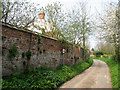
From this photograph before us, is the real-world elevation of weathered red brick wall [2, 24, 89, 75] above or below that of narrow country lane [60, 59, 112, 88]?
above

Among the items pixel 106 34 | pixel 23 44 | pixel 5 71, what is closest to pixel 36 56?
pixel 23 44

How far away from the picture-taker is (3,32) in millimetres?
6328

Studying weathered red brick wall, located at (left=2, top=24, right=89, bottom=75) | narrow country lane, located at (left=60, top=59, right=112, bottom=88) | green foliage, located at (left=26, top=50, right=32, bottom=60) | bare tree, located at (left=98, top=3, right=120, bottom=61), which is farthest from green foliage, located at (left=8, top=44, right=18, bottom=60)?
bare tree, located at (left=98, top=3, right=120, bottom=61)

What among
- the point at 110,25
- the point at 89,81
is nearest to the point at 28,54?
the point at 89,81

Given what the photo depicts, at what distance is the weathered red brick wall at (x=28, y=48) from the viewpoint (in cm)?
644

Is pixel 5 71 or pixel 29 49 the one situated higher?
pixel 29 49

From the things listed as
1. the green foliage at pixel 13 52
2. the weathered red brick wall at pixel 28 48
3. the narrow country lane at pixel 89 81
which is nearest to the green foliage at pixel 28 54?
the weathered red brick wall at pixel 28 48

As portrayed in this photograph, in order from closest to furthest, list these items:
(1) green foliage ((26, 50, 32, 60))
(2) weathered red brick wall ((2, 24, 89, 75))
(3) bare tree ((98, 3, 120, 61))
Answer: (2) weathered red brick wall ((2, 24, 89, 75)) → (1) green foliage ((26, 50, 32, 60)) → (3) bare tree ((98, 3, 120, 61))

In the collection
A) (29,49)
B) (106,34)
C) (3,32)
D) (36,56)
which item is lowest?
(36,56)

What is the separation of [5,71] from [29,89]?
183 cm

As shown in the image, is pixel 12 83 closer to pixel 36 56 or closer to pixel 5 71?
pixel 5 71

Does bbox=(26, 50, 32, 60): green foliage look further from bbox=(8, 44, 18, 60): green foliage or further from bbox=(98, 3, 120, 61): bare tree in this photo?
bbox=(98, 3, 120, 61): bare tree

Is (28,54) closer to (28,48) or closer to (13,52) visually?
(28,48)

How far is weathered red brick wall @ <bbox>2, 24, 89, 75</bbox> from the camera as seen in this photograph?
644 cm
